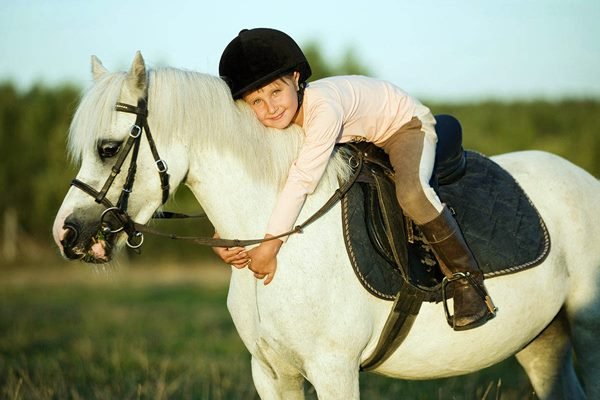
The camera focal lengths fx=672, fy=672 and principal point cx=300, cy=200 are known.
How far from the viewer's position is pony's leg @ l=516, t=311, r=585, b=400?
460 centimetres

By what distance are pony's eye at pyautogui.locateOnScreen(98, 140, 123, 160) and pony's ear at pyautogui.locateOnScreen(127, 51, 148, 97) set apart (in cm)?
27

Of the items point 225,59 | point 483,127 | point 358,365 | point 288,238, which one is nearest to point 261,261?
point 288,238

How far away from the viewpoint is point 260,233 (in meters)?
3.59

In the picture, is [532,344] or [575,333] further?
A: [532,344]

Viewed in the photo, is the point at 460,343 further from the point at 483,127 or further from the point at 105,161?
the point at 483,127

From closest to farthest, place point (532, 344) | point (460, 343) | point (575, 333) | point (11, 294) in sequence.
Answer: point (460, 343) → point (575, 333) → point (532, 344) → point (11, 294)

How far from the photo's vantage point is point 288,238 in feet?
11.5

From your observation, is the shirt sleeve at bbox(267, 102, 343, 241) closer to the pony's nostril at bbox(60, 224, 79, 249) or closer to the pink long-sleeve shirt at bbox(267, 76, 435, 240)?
the pink long-sleeve shirt at bbox(267, 76, 435, 240)

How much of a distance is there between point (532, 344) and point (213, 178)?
268 cm

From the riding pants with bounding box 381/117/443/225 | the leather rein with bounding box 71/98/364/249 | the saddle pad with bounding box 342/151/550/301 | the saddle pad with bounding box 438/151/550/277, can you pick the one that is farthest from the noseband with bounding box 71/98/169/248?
the saddle pad with bounding box 438/151/550/277

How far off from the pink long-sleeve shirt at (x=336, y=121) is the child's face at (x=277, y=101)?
0.10 m

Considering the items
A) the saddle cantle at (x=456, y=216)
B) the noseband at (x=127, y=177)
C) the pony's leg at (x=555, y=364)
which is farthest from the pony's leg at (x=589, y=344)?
the noseband at (x=127, y=177)

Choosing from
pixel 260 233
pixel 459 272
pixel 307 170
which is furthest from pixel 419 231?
pixel 260 233

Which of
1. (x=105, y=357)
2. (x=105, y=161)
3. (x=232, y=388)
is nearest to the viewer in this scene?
(x=105, y=161)
